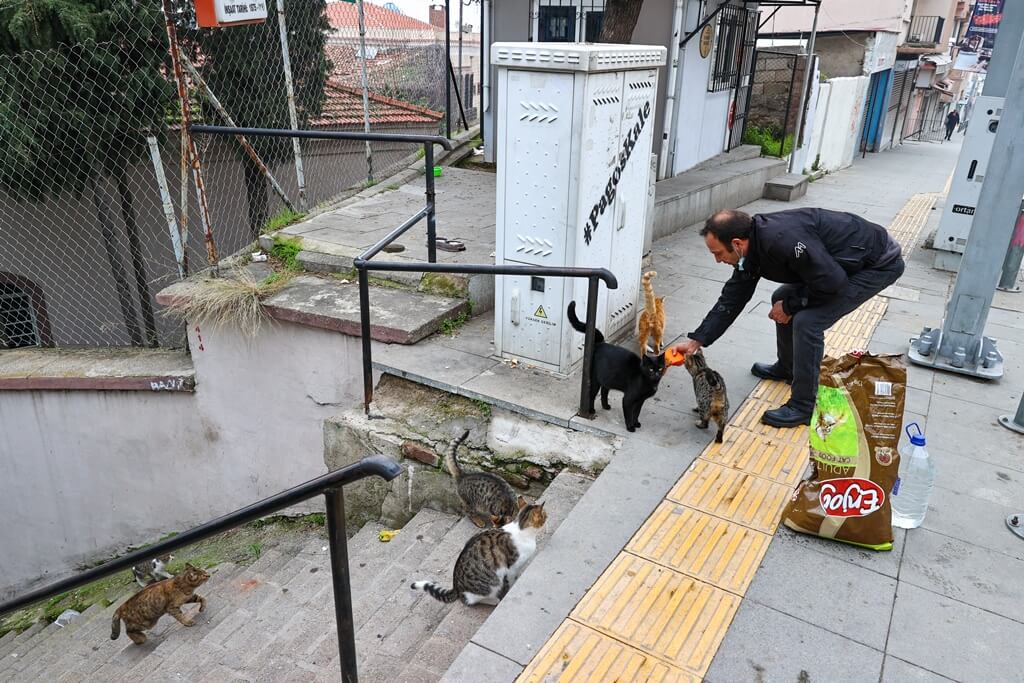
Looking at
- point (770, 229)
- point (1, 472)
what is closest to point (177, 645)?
point (1, 472)

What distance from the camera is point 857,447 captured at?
9.70 ft

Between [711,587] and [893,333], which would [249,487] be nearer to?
[711,587]

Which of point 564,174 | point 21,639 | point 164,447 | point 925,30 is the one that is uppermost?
point 925,30

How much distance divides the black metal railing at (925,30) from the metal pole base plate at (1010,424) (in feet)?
74.3

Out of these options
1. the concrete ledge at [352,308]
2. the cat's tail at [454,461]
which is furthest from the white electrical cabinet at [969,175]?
the cat's tail at [454,461]

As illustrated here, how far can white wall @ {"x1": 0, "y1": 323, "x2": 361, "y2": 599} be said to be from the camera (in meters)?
5.25

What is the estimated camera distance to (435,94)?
10219mm

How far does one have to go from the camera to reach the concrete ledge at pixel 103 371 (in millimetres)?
5570

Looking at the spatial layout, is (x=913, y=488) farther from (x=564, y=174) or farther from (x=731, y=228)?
(x=564, y=174)

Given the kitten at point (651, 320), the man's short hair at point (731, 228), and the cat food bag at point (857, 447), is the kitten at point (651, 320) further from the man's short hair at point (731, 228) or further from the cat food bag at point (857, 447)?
the cat food bag at point (857, 447)

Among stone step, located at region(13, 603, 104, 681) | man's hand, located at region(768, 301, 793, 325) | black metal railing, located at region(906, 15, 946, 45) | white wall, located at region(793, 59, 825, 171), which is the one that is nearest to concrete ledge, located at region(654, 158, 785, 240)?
white wall, located at region(793, 59, 825, 171)

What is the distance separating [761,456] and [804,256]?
3.62 feet

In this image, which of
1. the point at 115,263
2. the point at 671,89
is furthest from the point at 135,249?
the point at 671,89

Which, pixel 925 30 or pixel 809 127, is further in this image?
pixel 925 30
